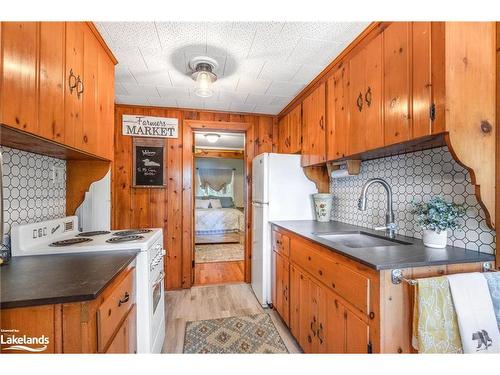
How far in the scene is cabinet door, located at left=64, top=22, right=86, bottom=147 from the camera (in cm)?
121

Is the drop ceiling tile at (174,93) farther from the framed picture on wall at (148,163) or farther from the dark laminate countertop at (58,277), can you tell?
the dark laminate countertop at (58,277)

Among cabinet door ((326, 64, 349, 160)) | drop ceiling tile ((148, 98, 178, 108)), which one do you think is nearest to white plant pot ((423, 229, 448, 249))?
cabinet door ((326, 64, 349, 160))

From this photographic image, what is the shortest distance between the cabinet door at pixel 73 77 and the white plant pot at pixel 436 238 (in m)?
1.99

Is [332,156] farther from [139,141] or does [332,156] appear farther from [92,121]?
[139,141]

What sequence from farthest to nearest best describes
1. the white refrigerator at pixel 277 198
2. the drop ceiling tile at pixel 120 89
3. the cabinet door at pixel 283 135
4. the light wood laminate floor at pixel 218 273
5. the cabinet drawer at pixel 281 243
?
the light wood laminate floor at pixel 218 273, the cabinet door at pixel 283 135, the white refrigerator at pixel 277 198, the drop ceiling tile at pixel 120 89, the cabinet drawer at pixel 281 243

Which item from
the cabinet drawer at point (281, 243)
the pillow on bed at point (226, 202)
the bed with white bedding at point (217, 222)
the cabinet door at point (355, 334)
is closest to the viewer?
the cabinet door at point (355, 334)

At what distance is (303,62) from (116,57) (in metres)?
1.46

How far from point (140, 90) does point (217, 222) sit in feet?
11.9

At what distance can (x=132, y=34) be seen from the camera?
60.1 inches

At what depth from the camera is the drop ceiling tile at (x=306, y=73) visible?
6.42 feet

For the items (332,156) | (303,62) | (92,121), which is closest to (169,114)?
(92,121)

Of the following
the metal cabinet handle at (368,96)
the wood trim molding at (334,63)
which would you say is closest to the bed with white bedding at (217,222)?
the wood trim molding at (334,63)

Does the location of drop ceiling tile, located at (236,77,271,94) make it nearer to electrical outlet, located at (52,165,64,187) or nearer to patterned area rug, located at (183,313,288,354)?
electrical outlet, located at (52,165,64,187)

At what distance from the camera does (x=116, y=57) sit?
179 centimetres
